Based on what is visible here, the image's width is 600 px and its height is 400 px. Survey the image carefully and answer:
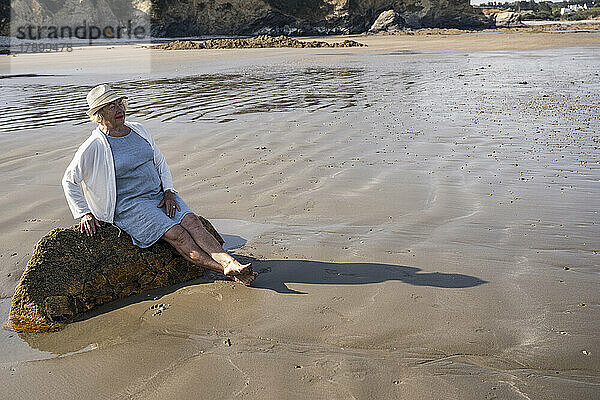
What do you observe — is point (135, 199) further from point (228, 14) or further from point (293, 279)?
point (228, 14)

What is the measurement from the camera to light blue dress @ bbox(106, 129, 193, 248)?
13.7ft

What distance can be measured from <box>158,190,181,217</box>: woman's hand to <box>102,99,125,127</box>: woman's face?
0.63 meters

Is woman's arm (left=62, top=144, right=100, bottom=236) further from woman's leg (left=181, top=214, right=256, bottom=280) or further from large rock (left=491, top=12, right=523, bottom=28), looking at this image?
large rock (left=491, top=12, right=523, bottom=28)

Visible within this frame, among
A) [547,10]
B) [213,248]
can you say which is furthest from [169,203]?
[547,10]

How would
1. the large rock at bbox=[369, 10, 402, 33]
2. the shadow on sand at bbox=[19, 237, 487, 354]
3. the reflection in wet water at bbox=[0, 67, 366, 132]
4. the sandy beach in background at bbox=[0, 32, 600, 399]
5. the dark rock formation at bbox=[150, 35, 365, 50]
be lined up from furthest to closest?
the large rock at bbox=[369, 10, 402, 33]
the dark rock formation at bbox=[150, 35, 365, 50]
the reflection in wet water at bbox=[0, 67, 366, 132]
the shadow on sand at bbox=[19, 237, 487, 354]
the sandy beach in background at bbox=[0, 32, 600, 399]

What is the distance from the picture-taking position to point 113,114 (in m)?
4.10

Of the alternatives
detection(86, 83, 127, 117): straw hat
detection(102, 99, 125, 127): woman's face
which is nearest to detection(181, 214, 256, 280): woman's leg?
detection(102, 99, 125, 127): woman's face

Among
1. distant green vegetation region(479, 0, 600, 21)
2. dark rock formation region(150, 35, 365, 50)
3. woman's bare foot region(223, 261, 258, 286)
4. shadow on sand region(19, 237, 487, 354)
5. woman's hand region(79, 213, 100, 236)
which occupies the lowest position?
shadow on sand region(19, 237, 487, 354)

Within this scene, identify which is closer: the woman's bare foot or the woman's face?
the woman's bare foot

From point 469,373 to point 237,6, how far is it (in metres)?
54.2

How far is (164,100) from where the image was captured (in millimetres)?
12789

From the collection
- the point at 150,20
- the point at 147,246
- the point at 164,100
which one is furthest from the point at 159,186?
the point at 150,20

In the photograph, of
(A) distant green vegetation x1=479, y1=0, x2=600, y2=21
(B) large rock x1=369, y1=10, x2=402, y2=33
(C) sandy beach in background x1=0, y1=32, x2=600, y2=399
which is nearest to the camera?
(C) sandy beach in background x1=0, y1=32, x2=600, y2=399

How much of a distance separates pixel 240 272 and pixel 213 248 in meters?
0.32
